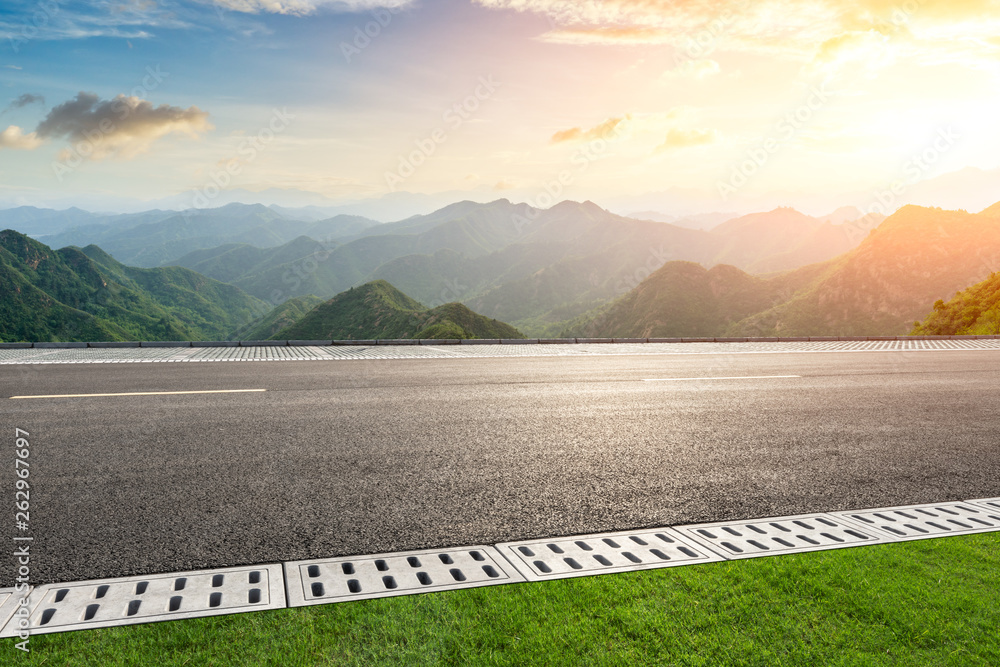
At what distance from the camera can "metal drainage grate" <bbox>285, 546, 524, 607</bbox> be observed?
3.10 metres

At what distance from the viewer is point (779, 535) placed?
13.2 feet

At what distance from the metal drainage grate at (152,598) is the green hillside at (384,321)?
3408 inches

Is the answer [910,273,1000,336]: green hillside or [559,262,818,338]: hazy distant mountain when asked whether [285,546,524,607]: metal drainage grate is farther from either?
[559,262,818,338]: hazy distant mountain

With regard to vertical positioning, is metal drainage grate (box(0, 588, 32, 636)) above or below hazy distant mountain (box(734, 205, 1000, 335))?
below

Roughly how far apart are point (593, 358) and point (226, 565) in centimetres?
1089

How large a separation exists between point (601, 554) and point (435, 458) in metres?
2.29

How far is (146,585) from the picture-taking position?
3.18 meters

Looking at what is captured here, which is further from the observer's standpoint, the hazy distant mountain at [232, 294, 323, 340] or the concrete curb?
the hazy distant mountain at [232, 294, 323, 340]

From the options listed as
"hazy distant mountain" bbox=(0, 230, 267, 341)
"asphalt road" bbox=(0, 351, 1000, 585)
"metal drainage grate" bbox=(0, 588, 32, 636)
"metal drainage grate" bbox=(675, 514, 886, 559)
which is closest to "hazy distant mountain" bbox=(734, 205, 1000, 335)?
"asphalt road" bbox=(0, 351, 1000, 585)

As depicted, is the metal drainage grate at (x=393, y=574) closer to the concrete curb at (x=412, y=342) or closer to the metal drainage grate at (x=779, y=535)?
the metal drainage grate at (x=779, y=535)

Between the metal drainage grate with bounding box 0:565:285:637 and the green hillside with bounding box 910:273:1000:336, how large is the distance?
3937 cm

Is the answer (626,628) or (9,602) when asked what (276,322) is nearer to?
(9,602)

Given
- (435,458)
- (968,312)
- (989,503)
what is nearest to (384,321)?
(968,312)

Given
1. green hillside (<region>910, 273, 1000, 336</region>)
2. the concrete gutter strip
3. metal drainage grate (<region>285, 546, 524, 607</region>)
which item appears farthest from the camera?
green hillside (<region>910, 273, 1000, 336</region>)
